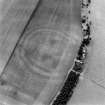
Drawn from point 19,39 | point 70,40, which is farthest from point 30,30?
point 70,40

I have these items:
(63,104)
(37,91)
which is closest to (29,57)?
(37,91)

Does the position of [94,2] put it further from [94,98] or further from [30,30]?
[94,98]

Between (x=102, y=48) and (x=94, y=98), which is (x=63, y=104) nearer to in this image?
(x=94, y=98)

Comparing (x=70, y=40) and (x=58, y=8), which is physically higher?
(x=58, y=8)

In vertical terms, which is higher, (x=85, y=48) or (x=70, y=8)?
(x=70, y=8)

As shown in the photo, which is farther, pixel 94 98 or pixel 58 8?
pixel 58 8

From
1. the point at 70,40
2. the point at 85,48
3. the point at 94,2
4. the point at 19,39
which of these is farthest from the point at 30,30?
the point at 94,2

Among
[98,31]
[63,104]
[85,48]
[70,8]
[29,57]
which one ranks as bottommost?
[63,104]

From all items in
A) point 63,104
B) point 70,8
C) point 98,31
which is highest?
point 70,8

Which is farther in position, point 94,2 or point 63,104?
point 94,2
